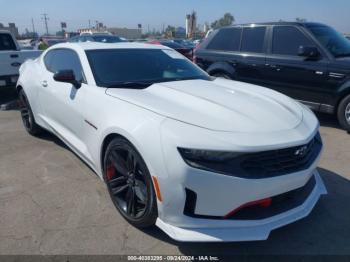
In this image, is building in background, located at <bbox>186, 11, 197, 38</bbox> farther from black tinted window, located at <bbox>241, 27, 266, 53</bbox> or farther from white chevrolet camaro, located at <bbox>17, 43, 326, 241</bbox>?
white chevrolet camaro, located at <bbox>17, 43, 326, 241</bbox>

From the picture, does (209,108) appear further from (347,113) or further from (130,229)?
(347,113)

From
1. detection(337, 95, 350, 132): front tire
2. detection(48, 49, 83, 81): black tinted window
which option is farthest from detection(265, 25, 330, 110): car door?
detection(48, 49, 83, 81): black tinted window

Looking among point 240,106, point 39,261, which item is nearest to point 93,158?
point 39,261

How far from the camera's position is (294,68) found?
18.8 feet

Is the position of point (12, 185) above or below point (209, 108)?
below

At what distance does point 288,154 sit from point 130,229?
1468 mm

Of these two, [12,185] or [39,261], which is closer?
[39,261]

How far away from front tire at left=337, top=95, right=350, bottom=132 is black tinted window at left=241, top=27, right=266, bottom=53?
Answer: 1.84 metres

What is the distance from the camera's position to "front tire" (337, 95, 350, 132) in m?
5.20

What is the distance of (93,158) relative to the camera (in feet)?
10.4

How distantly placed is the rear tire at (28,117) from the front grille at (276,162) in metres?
3.81

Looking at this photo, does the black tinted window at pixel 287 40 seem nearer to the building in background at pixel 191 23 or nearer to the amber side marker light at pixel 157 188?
the amber side marker light at pixel 157 188

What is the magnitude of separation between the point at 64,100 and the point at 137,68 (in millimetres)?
912

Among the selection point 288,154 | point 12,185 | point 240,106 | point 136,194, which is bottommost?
point 12,185
